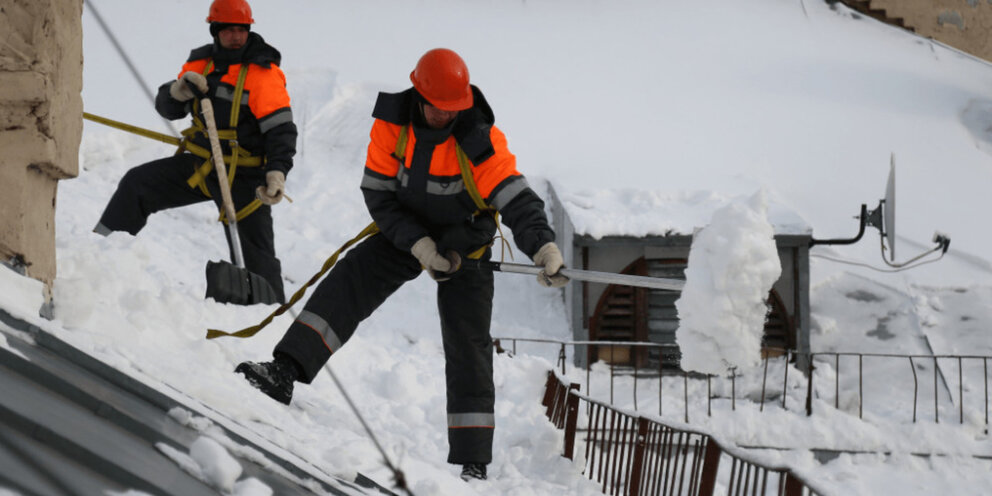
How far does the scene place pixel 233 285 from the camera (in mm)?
4875

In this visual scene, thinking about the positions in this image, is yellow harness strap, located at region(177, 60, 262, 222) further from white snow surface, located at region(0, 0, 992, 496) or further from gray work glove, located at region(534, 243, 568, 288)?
gray work glove, located at region(534, 243, 568, 288)

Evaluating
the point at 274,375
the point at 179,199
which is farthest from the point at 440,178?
the point at 179,199

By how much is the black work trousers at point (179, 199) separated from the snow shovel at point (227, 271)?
0.98ft

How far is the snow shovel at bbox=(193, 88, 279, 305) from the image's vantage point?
4.84 meters

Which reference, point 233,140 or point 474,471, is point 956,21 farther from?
point 474,471

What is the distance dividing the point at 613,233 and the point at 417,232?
7.69 metres

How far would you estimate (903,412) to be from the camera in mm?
11055

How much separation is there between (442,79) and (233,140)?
6.02 feet

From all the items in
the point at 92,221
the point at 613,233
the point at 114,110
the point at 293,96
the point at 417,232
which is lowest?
the point at 417,232

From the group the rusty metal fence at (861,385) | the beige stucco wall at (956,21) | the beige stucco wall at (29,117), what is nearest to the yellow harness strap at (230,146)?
the beige stucco wall at (29,117)

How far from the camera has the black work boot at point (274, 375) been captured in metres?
3.72

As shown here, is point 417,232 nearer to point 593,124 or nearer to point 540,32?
point 593,124

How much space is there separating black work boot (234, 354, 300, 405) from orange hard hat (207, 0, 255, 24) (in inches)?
83.9

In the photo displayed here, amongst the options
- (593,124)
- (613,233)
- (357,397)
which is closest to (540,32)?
(593,124)
